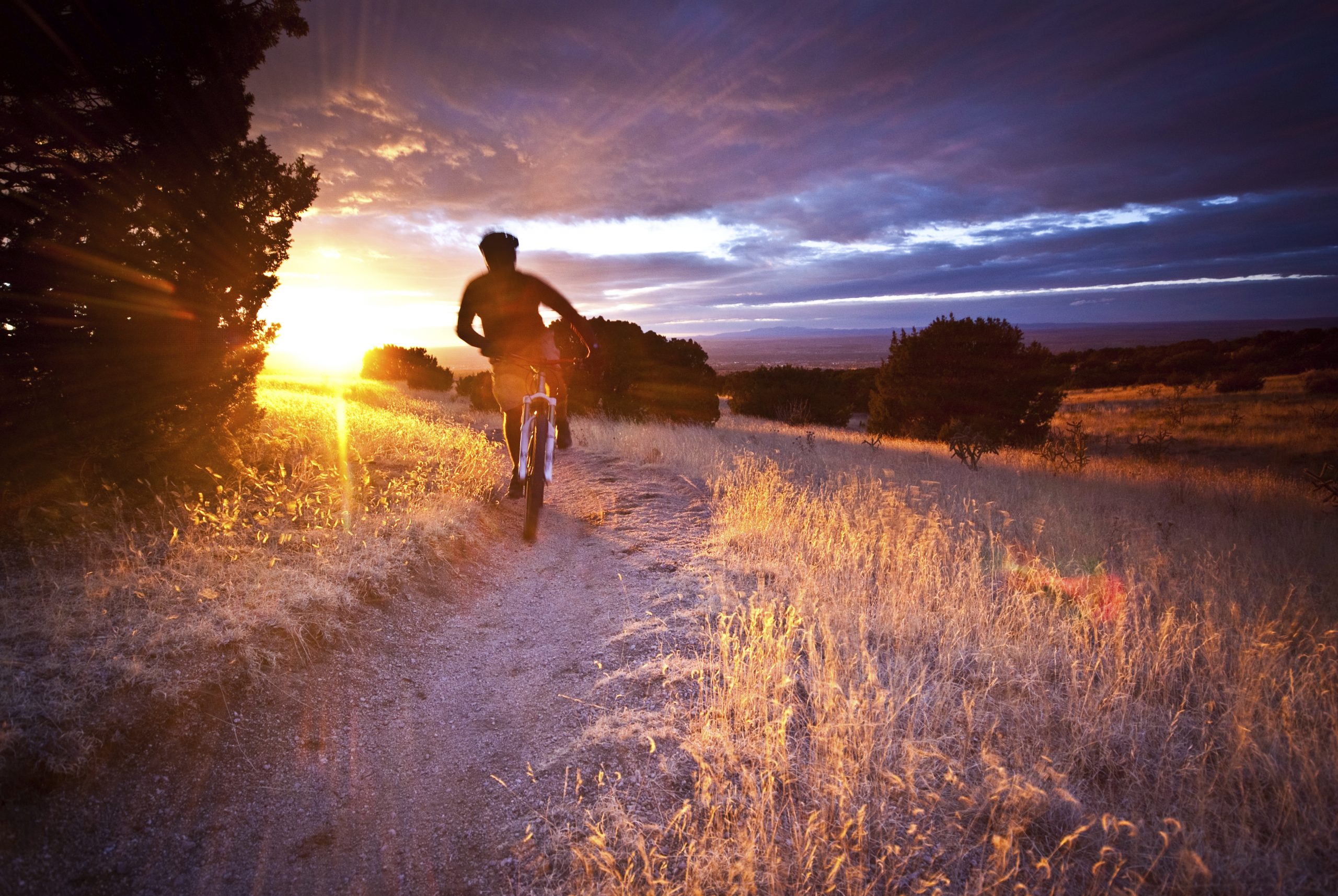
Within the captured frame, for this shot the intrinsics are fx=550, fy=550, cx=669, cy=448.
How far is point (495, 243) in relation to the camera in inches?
219

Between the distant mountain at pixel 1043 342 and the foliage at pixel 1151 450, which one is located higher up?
the distant mountain at pixel 1043 342

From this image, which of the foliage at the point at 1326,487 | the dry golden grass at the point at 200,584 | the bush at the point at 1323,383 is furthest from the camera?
the bush at the point at 1323,383

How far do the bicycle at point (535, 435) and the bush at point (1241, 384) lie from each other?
3580 cm

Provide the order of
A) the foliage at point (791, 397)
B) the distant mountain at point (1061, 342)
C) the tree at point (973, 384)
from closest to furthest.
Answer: the tree at point (973, 384)
the foliage at point (791, 397)
the distant mountain at point (1061, 342)

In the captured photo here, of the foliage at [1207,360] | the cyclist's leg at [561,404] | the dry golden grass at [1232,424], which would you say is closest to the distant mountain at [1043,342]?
the foliage at [1207,360]

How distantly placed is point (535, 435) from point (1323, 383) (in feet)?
113

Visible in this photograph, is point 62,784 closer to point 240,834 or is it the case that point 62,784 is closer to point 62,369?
point 240,834

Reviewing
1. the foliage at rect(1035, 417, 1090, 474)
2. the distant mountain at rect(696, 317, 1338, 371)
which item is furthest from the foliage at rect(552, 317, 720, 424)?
the distant mountain at rect(696, 317, 1338, 371)

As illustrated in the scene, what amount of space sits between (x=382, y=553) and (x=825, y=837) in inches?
149

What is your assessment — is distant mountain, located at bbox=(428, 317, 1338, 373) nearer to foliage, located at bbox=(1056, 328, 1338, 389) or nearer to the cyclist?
foliage, located at bbox=(1056, 328, 1338, 389)

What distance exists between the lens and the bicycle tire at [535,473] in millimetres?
5930

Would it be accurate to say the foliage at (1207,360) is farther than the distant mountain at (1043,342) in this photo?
No

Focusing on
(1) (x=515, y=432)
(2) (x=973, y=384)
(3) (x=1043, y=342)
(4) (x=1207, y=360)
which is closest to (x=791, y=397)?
(2) (x=973, y=384)

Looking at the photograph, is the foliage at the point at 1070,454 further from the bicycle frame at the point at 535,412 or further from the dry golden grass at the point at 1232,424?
the bicycle frame at the point at 535,412
